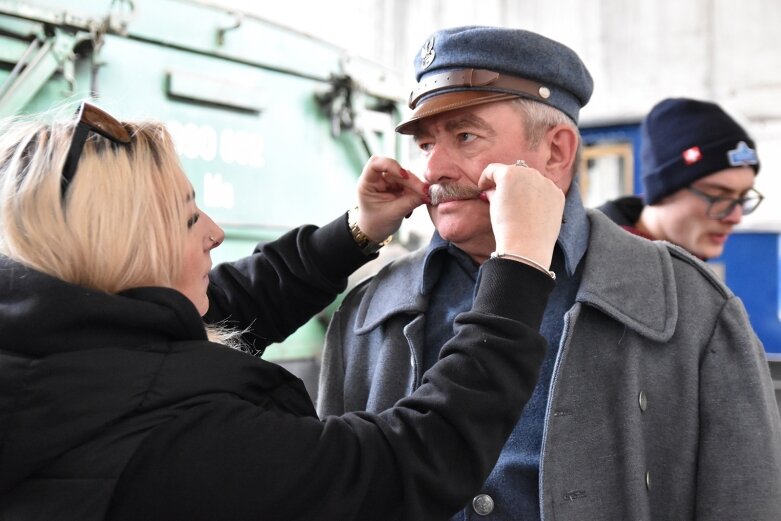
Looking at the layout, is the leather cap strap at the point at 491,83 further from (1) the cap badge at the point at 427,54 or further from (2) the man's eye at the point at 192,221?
(2) the man's eye at the point at 192,221

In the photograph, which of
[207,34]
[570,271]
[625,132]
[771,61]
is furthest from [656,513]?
[771,61]

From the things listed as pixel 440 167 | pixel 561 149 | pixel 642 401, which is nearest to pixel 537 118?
pixel 561 149

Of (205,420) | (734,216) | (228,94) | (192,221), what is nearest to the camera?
(205,420)

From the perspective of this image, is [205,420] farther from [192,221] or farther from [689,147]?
[689,147]

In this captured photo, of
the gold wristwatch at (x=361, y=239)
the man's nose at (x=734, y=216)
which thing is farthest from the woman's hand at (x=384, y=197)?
the man's nose at (x=734, y=216)

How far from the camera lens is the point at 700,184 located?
9.56ft

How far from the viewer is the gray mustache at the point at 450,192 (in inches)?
70.4

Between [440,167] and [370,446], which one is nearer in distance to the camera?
[370,446]

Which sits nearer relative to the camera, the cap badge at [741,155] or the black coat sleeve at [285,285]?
the black coat sleeve at [285,285]

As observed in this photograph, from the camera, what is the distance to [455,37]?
5.85ft

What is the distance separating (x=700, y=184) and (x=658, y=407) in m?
1.57

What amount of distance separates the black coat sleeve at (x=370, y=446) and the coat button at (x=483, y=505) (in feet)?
1.30

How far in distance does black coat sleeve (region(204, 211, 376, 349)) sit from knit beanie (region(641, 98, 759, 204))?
1.55 m

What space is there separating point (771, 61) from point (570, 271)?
7276 millimetres
